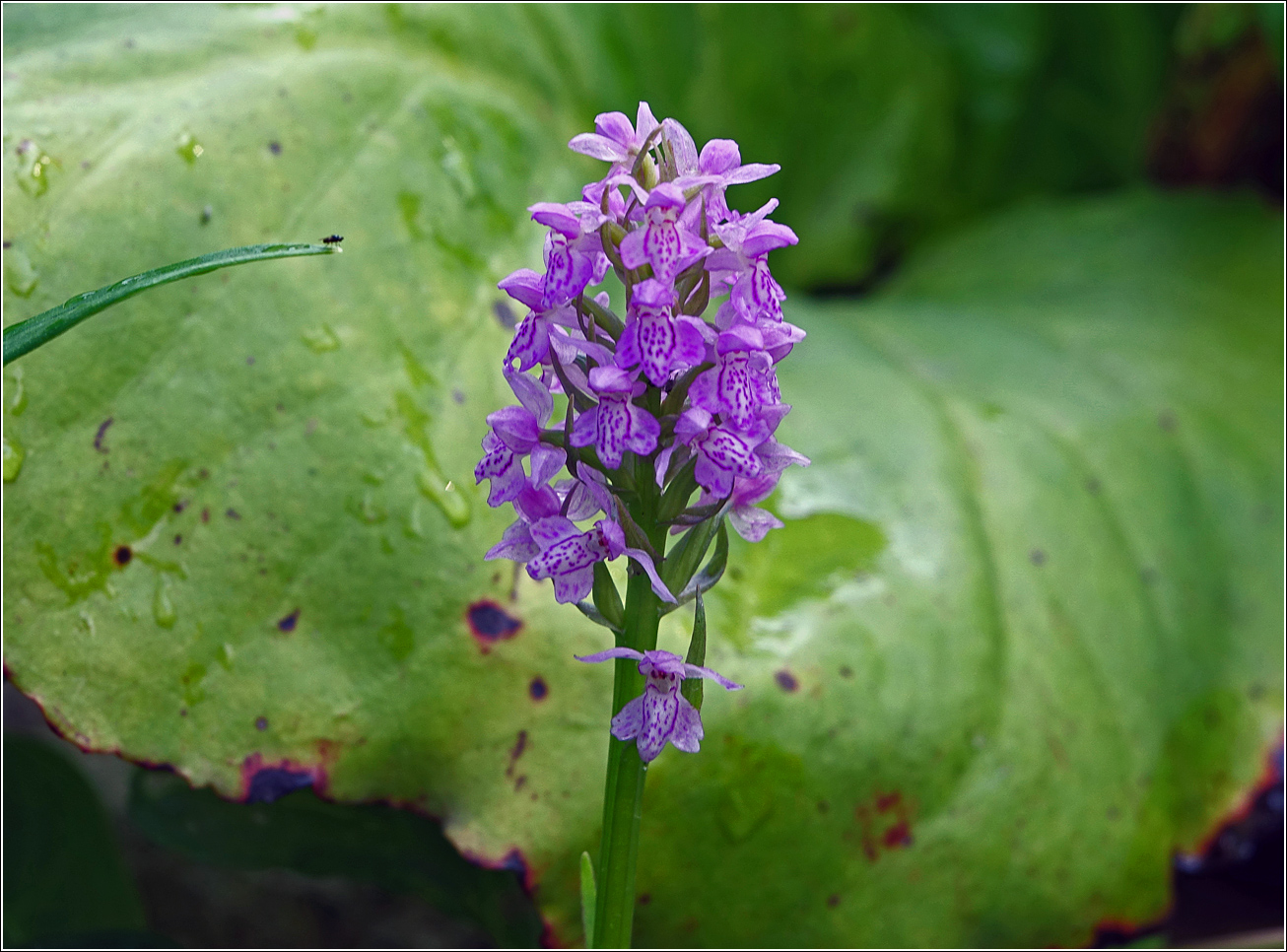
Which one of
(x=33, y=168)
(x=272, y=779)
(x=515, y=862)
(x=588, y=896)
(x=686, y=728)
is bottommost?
(x=515, y=862)

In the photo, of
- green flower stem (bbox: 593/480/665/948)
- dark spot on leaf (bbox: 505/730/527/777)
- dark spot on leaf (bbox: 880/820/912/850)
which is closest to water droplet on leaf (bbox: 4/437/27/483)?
dark spot on leaf (bbox: 505/730/527/777)

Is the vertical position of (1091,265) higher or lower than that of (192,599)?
lower

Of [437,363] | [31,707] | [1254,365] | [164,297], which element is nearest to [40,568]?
[164,297]

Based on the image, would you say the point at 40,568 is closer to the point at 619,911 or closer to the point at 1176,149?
the point at 619,911

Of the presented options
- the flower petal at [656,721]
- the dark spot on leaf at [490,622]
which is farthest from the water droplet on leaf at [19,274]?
the flower petal at [656,721]

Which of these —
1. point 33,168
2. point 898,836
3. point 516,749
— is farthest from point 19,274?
point 898,836

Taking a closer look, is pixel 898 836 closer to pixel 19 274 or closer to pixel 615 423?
pixel 615 423
